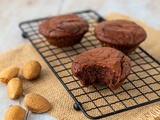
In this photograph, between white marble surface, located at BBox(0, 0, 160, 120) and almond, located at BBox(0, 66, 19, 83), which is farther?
white marble surface, located at BBox(0, 0, 160, 120)

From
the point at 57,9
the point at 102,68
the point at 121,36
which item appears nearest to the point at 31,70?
the point at 102,68

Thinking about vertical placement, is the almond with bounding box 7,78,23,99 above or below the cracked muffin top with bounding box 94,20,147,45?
below

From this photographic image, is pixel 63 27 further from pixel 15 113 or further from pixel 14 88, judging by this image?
pixel 15 113

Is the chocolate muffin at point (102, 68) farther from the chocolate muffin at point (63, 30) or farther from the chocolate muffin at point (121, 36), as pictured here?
the chocolate muffin at point (63, 30)

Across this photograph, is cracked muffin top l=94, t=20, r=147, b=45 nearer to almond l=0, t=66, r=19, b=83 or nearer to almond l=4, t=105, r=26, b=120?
almond l=0, t=66, r=19, b=83

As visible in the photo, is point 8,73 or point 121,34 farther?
point 121,34

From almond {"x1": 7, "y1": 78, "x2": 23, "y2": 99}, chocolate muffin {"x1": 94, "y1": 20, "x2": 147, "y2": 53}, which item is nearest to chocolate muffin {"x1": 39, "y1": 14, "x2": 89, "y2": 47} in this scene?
chocolate muffin {"x1": 94, "y1": 20, "x2": 147, "y2": 53}

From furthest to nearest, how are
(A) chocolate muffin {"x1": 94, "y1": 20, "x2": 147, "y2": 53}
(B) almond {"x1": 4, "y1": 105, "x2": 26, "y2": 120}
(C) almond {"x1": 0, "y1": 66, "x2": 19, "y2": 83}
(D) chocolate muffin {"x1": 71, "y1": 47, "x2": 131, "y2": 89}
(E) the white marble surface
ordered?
(E) the white marble surface < (A) chocolate muffin {"x1": 94, "y1": 20, "x2": 147, "y2": 53} < (C) almond {"x1": 0, "y1": 66, "x2": 19, "y2": 83} < (D) chocolate muffin {"x1": 71, "y1": 47, "x2": 131, "y2": 89} < (B) almond {"x1": 4, "y1": 105, "x2": 26, "y2": 120}

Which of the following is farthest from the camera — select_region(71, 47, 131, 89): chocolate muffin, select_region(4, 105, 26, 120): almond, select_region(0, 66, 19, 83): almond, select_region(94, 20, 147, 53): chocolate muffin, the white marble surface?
the white marble surface
